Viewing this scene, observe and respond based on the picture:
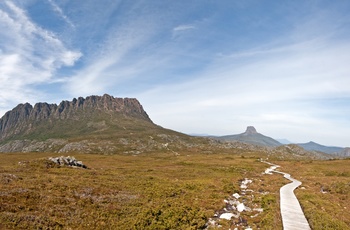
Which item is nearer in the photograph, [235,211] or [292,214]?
[292,214]

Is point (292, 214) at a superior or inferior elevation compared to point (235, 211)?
superior

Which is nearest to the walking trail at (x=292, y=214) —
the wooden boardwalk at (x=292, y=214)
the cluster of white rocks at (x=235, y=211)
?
the wooden boardwalk at (x=292, y=214)

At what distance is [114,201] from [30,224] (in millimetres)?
10566

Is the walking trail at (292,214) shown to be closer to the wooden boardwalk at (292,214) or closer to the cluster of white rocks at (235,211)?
the wooden boardwalk at (292,214)

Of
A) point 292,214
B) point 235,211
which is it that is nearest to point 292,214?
point 292,214

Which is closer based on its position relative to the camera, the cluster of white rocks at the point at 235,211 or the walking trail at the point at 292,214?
the walking trail at the point at 292,214

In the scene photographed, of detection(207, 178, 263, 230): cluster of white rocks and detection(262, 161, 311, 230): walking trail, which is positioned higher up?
detection(262, 161, 311, 230): walking trail

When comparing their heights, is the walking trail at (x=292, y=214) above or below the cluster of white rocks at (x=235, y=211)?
above

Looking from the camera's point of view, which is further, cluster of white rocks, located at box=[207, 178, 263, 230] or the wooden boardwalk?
cluster of white rocks, located at box=[207, 178, 263, 230]

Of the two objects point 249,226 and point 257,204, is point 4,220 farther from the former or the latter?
point 257,204

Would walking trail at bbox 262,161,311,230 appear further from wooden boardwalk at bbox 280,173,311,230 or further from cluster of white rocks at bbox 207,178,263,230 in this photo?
cluster of white rocks at bbox 207,178,263,230

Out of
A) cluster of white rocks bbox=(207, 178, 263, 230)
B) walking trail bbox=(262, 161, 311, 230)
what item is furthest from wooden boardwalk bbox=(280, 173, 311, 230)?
cluster of white rocks bbox=(207, 178, 263, 230)

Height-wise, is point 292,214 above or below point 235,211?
above

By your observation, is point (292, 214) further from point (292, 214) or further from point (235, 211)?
point (235, 211)
